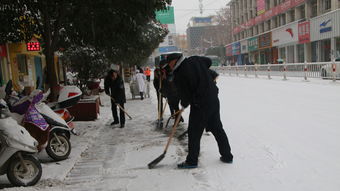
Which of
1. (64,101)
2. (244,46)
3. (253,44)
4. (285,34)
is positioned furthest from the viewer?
(244,46)

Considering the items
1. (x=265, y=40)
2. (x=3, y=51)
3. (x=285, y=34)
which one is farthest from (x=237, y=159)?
(x=265, y=40)

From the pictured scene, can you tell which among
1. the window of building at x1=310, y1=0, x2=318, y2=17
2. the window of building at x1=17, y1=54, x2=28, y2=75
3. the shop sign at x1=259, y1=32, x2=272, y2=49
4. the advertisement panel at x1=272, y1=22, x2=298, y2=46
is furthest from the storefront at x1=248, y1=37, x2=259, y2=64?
the window of building at x1=17, y1=54, x2=28, y2=75

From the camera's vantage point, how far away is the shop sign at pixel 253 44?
161 feet

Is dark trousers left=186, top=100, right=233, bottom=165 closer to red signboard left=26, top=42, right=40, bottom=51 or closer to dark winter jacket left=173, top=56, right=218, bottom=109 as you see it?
dark winter jacket left=173, top=56, right=218, bottom=109

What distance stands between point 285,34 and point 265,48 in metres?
8.26

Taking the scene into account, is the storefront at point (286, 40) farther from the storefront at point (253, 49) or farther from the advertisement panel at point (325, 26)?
the storefront at point (253, 49)

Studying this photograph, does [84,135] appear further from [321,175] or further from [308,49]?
[308,49]

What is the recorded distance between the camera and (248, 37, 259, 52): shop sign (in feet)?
161

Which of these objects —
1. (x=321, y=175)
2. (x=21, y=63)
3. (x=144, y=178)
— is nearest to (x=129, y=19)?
(x=144, y=178)

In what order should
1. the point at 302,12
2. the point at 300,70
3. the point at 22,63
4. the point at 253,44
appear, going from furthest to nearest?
the point at 253,44, the point at 302,12, the point at 300,70, the point at 22,63

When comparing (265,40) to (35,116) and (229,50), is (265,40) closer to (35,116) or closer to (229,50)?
Answer: (229,50)

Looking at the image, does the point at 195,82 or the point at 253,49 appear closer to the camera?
the point at 195,82

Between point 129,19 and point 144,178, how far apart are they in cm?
422

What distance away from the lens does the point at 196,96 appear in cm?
453
